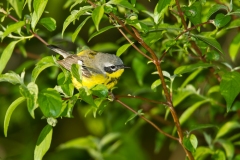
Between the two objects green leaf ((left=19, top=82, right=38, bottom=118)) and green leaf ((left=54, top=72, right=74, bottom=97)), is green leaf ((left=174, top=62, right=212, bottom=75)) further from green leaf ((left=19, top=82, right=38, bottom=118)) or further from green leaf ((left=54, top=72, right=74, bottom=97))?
green leaf ((left=19, top=82, right=38, bottom=118))

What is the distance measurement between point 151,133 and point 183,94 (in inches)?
176

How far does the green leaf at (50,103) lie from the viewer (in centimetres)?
270

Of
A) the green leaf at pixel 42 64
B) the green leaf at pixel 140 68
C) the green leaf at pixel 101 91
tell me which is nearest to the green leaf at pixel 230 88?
the green leaf at pixel 101 91

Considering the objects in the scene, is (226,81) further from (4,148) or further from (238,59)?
(4,148)

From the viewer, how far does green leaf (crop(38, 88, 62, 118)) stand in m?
2.70

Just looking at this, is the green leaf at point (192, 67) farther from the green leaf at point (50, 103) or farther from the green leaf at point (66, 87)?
the green leaf at point (50, 103)

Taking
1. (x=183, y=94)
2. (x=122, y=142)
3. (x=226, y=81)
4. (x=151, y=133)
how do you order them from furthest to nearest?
(x=151, y=133) < (x=122, y=142) < (x=183, y=94) < (x=226, y=81)

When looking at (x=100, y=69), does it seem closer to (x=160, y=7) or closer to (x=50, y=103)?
(x=160, y=7)

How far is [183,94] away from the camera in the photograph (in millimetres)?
3936

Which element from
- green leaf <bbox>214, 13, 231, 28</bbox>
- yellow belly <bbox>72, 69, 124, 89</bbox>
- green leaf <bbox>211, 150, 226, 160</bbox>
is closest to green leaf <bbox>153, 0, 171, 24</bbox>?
green leaf <bbox>214, 13, 231, 28</bbox>

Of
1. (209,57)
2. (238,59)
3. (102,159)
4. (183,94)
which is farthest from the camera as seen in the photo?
(238,59)

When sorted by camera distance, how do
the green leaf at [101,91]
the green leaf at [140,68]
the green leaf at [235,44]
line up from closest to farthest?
the green leaf at [101,91]
the green leaf at [235,44]
the green leaf at [140,68]

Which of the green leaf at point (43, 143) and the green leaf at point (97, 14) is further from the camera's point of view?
the green leaf at point (43, 143)

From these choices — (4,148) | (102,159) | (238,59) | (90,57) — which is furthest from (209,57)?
(4,148)
